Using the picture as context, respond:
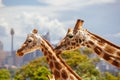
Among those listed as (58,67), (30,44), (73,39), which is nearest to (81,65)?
(30,44)

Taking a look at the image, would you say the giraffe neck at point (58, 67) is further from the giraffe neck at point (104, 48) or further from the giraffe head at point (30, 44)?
the giraffe neck at point (104, 48)

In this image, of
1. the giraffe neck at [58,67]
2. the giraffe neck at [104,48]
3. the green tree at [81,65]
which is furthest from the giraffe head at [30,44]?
the green tree at [81,65]

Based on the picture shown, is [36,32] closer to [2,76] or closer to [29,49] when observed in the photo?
[29,49]

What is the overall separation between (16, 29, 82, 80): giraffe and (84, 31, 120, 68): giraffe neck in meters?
0.61

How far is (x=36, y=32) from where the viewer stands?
7707 mm

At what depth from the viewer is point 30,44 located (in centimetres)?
759

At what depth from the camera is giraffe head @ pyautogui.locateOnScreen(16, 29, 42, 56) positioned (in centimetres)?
758

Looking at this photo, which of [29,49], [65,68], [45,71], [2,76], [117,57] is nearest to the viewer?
[117,57]

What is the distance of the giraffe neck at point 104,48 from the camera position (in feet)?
21.2

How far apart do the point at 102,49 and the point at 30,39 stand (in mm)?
1525

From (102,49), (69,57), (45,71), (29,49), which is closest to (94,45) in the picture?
(102,49)

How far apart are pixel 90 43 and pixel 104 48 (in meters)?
0.21

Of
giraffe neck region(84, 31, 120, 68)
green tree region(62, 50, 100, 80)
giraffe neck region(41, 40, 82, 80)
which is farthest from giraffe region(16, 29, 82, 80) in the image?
green tree region(62, 50, 100, 80)

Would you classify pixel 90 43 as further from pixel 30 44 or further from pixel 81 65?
pixel 81 65
